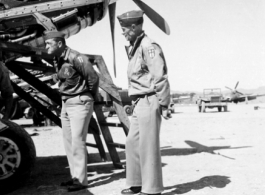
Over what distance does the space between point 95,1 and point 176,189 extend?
3407 mm

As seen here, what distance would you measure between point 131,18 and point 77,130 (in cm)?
153

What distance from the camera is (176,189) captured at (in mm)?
3939

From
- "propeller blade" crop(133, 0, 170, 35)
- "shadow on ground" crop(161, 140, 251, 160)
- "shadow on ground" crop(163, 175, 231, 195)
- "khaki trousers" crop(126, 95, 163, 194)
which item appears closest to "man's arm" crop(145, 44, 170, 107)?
"khaki trousers" crop(126, 95, 163, 194)

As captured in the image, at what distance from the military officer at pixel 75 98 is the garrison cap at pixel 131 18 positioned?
2.95 feet

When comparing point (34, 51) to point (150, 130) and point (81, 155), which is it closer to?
point (81, 155)

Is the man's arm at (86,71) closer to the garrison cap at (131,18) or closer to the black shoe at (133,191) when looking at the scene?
the garrison cap at (131,18)

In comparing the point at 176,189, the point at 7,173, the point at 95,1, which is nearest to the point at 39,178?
the point at 7,173

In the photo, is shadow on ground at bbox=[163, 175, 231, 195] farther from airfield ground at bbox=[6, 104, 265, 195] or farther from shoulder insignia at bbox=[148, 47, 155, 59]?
shoulder insignia at bbox=[148, 47, 155, 59]

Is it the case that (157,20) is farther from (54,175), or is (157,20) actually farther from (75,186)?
(54,175)

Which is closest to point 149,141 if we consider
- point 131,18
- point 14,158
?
point 131,18

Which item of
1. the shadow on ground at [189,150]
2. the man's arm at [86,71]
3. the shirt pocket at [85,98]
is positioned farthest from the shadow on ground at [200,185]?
the shadow on ground at [189,150]

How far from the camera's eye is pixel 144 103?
3.45 m

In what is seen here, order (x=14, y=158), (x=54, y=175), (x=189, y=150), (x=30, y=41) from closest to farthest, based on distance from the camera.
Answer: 1. (x=14, y=158)
2. (x=54, y=175)
3. (x=30, y=41)
4. (x=189, y=150)

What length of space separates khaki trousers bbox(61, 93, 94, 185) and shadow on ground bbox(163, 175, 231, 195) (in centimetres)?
109
